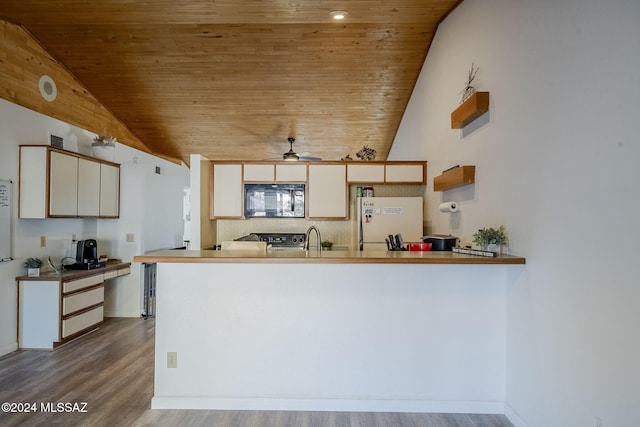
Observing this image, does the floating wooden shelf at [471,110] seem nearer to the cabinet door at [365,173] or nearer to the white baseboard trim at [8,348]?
the cabinet door at [365,173]

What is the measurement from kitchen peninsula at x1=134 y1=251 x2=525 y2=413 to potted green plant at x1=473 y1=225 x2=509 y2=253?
0.16 meters

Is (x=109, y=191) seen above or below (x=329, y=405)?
above

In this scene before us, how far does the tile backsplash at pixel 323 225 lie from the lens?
4.60 m

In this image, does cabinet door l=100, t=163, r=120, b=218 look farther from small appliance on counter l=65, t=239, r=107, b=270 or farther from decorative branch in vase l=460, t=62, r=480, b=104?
decorative branch in vase l=460, t=62, r=480, b=104

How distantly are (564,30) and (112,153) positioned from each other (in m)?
5.26

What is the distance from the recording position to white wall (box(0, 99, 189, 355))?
3721 mm

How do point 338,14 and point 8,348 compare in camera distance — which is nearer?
point 8,348

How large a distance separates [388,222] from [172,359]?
9.03ft

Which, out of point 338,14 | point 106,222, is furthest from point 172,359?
point 338,14

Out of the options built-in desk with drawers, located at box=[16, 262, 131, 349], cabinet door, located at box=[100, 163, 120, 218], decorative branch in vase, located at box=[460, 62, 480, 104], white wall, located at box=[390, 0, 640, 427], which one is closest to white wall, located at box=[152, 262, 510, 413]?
white wall, located at box=[390, 0, 640, 427]

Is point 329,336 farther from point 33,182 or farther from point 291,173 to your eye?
point 33,182

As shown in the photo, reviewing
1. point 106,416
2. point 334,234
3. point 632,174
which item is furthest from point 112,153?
point 632,174

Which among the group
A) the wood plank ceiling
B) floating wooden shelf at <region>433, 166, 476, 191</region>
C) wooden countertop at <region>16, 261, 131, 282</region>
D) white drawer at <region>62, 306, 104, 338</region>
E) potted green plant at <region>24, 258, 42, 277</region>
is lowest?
white drawer at <region>62, 306, 104, 338</region>

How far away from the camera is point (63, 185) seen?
13.5ft
